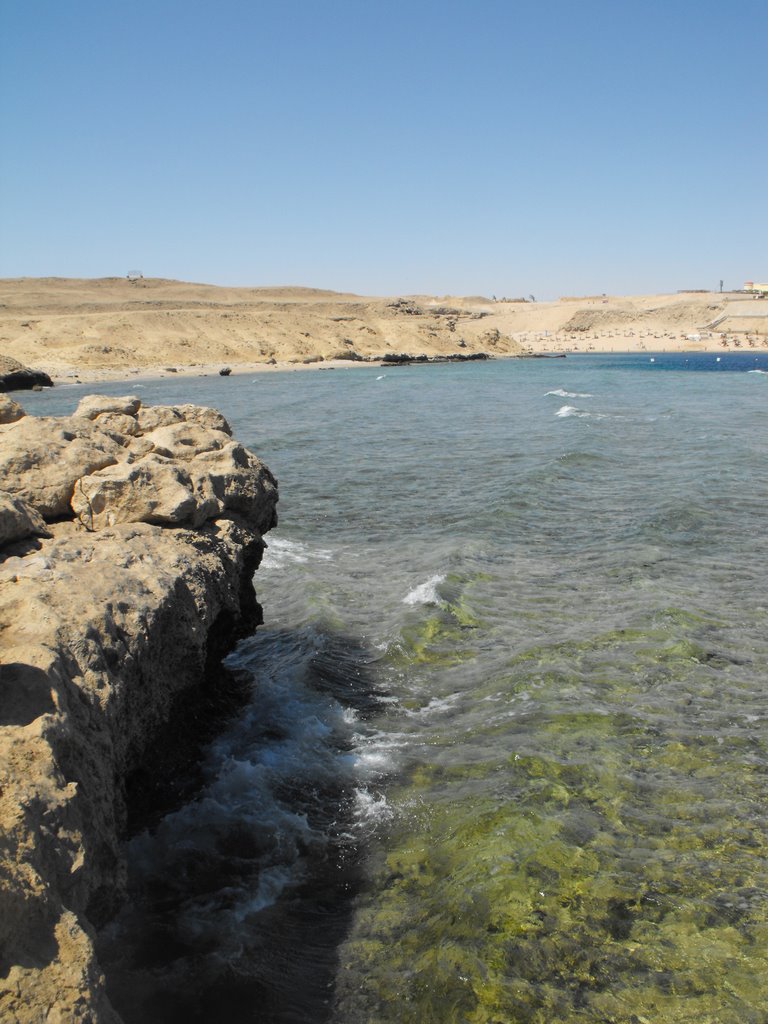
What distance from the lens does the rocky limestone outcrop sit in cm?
318

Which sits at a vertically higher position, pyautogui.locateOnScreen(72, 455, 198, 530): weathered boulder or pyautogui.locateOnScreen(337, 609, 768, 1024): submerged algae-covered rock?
pyautogui.locateOnScreen(72, 455, 198, 530): weathered boulder

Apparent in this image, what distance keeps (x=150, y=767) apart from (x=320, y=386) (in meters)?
52.4

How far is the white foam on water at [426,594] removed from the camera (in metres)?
11.3

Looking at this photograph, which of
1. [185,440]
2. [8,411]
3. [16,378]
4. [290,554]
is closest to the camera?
[8,411]

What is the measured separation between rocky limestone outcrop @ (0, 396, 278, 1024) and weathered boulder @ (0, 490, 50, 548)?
15mm

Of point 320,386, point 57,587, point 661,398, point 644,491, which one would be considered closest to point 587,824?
point 57,587

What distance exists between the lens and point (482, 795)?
6578 mm

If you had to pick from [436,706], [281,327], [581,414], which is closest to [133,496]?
[436,706]

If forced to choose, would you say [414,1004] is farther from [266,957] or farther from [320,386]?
[320,386]

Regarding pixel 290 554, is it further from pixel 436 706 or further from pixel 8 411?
pixel 8 411

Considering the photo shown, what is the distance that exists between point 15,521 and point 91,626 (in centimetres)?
134

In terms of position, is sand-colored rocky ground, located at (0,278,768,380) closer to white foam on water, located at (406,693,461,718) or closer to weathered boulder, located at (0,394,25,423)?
weathered boulder, located at (0,394,25,423)

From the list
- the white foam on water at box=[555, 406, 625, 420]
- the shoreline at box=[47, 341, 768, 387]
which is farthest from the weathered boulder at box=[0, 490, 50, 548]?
the shoreline at box=[47, 341, 768, 387]

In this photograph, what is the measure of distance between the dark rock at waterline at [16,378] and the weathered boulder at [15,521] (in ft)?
164
